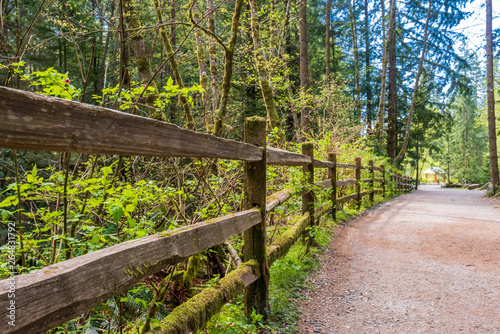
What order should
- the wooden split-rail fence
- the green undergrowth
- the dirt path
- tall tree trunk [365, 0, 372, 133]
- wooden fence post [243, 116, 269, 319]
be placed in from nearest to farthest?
the wooden split-rail fence
the green undergrowth
wooden fence post [243, 116, 269, 319]
the dirt path
tall tree trunk [365, 0, 372, 133]

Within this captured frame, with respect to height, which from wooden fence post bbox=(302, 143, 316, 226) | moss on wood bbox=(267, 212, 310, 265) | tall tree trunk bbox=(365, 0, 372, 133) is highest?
tall tree trunk bbox=(365, 0, 372, 133)

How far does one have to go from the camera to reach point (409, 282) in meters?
4.27

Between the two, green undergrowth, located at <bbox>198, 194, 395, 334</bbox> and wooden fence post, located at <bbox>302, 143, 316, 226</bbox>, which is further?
wooden fence post, located at <bbox>302, 143, 316, 226</bbox>

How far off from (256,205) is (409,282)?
2.46 m

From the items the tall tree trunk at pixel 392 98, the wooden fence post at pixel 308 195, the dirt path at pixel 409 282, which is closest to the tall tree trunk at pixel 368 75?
the tall tree trunk at pixel 392 98

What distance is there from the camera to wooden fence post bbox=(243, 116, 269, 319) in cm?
308

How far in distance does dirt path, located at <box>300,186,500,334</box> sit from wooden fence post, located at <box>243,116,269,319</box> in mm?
552

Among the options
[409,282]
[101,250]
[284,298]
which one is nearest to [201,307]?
[101,250]

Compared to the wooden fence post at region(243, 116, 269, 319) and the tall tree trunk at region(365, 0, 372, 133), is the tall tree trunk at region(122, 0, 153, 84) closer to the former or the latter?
the wooden fence post at region(243, 116, 269, 319)

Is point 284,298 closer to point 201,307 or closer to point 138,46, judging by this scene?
point 201,307

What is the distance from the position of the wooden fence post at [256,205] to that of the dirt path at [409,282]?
55cm

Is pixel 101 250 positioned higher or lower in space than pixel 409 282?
higher

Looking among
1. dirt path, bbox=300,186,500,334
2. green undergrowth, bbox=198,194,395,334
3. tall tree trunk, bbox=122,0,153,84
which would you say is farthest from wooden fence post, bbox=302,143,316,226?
tall tree trunk, bbox=122,0,153,84

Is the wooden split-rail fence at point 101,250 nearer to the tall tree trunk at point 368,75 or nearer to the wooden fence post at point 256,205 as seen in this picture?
the wooden fence post at point 256,205
